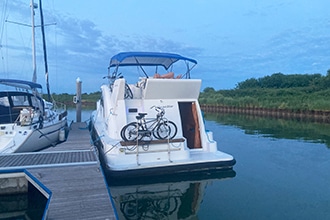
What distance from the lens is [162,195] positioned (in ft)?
21.0

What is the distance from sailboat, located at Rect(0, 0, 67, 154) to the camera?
25.4ft

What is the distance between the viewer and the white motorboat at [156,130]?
7160 millimetres

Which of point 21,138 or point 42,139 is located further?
point 42,139

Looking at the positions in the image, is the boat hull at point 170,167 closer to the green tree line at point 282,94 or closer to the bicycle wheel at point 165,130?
the bicycle wheel at point 165,130

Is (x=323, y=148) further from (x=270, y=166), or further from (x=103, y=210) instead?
(x=103, y=210)

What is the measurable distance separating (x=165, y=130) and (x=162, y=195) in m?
2.00

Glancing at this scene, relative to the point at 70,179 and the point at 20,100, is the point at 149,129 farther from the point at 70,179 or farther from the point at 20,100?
the point at 20,100

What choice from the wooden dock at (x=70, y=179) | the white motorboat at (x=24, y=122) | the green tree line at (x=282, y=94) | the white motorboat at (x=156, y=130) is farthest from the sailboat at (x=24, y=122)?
the green tree line at (x=282, y=94)

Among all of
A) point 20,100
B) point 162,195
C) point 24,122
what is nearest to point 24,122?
point 24,122

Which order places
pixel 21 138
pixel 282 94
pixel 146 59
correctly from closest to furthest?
pixel 21 138, pixel 146 59, pixel 282 94

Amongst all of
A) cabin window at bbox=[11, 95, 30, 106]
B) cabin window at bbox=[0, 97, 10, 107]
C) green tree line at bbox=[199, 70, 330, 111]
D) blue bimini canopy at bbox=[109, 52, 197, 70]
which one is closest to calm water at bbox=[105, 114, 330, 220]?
blue bimini canopy at bbox=[109, 52, 197, 70]

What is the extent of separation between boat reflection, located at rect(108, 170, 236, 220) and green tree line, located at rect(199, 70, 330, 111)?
2111 centimetres

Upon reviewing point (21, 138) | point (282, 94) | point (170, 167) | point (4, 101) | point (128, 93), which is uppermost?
point (282, 94)

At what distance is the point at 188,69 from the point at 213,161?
3306 mm
